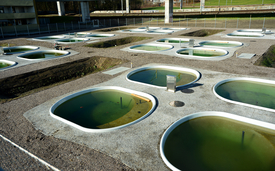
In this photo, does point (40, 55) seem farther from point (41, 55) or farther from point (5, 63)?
point (5, 63)

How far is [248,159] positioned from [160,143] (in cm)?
244

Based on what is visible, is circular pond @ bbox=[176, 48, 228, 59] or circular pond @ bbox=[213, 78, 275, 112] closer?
circular pond @ bbox=[213, 78, 275, 112]

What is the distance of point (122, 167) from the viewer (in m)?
5.07

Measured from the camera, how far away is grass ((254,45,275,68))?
13484 mm

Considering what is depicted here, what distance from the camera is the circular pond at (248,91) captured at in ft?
28.7

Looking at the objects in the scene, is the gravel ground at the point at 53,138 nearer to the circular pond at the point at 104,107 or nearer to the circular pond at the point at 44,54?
the circular pond at the point at 104,107

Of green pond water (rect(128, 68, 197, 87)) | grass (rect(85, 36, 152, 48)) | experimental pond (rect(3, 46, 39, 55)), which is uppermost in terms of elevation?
grass (rect(85, 36, 152, 48))

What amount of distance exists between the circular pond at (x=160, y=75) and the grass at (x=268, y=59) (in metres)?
4.85

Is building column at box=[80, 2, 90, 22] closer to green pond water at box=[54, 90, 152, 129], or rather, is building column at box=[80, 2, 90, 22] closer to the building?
the building

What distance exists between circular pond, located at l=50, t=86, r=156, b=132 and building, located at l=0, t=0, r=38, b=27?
30.6 m

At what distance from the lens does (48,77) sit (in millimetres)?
13305

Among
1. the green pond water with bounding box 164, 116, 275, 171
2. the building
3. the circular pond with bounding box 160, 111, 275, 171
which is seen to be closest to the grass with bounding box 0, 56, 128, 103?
the circular pond with bounding box 160, 111, 275, 171

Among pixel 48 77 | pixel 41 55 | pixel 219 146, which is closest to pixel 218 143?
pixel 219 146

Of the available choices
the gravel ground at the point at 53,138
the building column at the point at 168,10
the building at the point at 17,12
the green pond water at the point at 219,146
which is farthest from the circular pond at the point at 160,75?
the building at the point at 17,12
